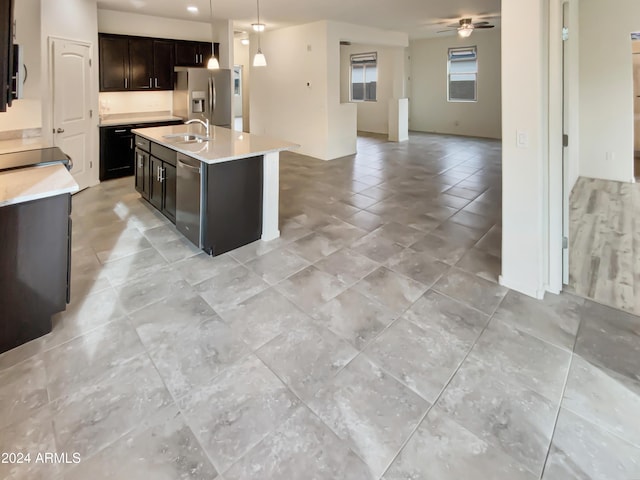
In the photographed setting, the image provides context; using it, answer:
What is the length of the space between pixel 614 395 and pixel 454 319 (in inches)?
35.2

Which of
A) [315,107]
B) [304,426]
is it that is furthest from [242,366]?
[315,107]

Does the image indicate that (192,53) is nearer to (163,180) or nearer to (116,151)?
(116,151)

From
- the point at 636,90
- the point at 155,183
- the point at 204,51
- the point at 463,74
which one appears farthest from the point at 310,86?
the point at 636,90

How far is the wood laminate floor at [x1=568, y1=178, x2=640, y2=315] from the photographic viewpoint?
9.38ft

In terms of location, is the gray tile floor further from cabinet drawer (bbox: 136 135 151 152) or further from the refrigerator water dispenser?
the refrigerator water dispenser

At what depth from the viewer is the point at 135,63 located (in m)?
6.21

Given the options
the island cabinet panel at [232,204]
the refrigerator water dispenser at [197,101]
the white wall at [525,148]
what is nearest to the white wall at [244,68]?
the refrigerator water dispenser at [197,101]

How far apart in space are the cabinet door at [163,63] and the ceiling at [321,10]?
1.51ft

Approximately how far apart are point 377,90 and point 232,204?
10.0 m

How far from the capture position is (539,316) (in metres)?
2.56

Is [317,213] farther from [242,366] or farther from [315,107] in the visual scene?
[315,107]

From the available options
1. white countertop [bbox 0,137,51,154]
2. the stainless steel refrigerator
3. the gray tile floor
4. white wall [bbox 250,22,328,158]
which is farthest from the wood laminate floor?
the stainless steel refrigerator

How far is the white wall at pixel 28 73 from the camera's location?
4.35 m

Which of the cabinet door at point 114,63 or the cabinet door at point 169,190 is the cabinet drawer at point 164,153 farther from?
the cabinet door at point 114,63
